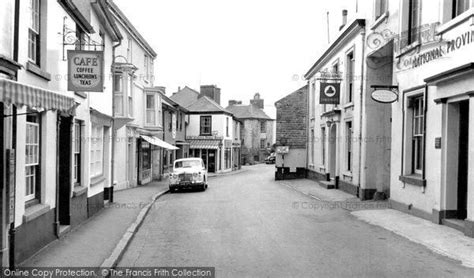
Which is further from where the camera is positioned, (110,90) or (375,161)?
(375,161)

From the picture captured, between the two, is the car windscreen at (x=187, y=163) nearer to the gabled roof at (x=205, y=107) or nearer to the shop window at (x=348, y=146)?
the shop window at (x=348, y=146)

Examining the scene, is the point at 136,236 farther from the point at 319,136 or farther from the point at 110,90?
the point at 319,136

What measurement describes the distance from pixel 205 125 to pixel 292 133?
14925 mm

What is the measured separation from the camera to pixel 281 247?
29.7 ft

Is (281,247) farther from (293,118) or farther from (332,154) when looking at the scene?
(293,118)

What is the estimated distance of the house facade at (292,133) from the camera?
33.8 meters

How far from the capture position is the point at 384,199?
17141 millimetres

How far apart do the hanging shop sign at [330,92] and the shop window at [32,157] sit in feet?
47.6

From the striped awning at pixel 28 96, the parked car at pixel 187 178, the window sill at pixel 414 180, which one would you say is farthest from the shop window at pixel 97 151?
the window sill at pixel 414 180

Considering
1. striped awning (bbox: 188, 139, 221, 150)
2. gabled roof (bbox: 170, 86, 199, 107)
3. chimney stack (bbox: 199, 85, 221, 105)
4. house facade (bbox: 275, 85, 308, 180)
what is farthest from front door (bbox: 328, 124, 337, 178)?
chimney stack (bbox: 199, 85, 221, 105)

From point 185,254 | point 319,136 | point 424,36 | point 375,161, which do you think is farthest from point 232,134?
point 185,254

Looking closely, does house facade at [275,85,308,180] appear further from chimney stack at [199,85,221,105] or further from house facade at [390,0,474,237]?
chimney stack at [199,85,221,105]

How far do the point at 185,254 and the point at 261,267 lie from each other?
1803mm

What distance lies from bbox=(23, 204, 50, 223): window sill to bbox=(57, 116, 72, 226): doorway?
185cm
